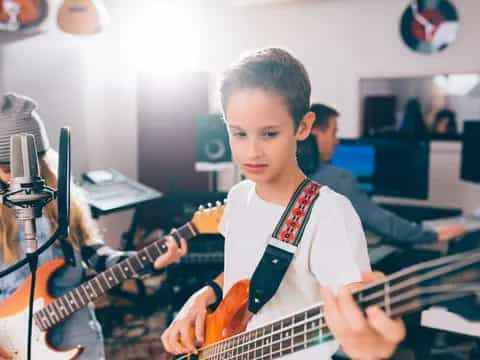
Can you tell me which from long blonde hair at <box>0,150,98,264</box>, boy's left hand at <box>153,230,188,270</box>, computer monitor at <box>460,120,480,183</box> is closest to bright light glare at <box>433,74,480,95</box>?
computer monitor at <box>460,120,480,183</box>

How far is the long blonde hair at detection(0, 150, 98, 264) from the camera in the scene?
1328 mm

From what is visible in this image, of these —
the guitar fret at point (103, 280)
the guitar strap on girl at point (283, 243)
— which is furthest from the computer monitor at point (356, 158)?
the guitar strap on girl at point (283, 243)

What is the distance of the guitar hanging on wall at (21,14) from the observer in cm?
274

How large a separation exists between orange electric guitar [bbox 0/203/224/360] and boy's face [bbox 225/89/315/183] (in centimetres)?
54

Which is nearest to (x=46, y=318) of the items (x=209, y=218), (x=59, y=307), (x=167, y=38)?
(x=59, y=307)

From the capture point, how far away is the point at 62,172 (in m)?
0.87

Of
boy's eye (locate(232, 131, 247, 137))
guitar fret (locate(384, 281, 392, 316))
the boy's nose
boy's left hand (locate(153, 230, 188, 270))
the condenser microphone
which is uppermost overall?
boy's eye (locate(232, 131, 247, 137))

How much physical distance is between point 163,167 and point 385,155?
1.86m

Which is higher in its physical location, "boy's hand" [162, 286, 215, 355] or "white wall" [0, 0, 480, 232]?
"white wall" [0, 0, 480, 232]

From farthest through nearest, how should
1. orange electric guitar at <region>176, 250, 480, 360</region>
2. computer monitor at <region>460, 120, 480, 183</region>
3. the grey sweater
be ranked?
computer monitor at <region>460, 120, 480, 183</region> < the grey sweater < orange electric guitar at <region>176, 250, 480, 360</region>

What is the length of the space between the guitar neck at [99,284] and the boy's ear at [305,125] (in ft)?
2.18

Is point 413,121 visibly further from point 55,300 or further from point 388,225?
point 55,300

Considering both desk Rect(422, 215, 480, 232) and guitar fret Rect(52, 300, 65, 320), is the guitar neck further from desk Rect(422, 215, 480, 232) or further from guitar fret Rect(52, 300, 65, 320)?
desk Rect(422, 215, 480, 232)

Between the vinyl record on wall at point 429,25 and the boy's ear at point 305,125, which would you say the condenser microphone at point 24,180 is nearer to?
the boy's ear at point 305,125
